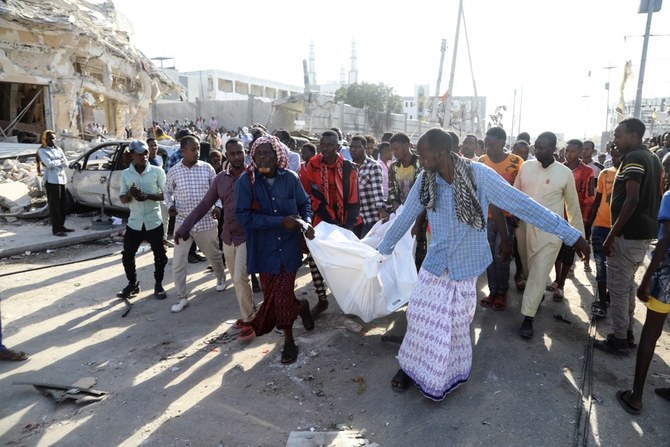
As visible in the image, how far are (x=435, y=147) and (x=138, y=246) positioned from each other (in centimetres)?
377

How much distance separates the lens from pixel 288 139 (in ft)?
25.5

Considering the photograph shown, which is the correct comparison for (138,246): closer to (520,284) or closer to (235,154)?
(235,154)

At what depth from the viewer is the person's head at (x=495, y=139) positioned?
460cm

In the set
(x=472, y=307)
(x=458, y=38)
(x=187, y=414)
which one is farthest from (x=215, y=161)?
(x=458, y=38)

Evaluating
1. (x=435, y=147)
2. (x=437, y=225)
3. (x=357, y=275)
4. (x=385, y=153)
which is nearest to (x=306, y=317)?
(x=357, y=275)

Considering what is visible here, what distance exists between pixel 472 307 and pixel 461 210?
0.70m

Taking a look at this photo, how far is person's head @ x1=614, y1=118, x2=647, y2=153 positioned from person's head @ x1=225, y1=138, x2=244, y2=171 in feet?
10.5

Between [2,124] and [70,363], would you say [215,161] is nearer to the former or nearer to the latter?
[70,363]

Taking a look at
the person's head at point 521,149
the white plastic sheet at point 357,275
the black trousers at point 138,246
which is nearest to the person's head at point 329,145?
the white plastic sheet at point 357,275

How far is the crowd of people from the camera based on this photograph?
2.79m

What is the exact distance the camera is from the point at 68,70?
17250 millimetres

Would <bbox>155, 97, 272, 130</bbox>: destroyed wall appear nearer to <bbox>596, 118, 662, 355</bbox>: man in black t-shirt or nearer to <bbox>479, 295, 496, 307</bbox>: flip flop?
<bbox>479, 295, 496, 307</bbox>: flip flop

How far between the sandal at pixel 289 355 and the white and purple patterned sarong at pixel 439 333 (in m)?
1.02

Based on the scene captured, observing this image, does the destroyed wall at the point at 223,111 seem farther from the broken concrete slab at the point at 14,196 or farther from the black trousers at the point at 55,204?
the black trousers at the point at 55,204
